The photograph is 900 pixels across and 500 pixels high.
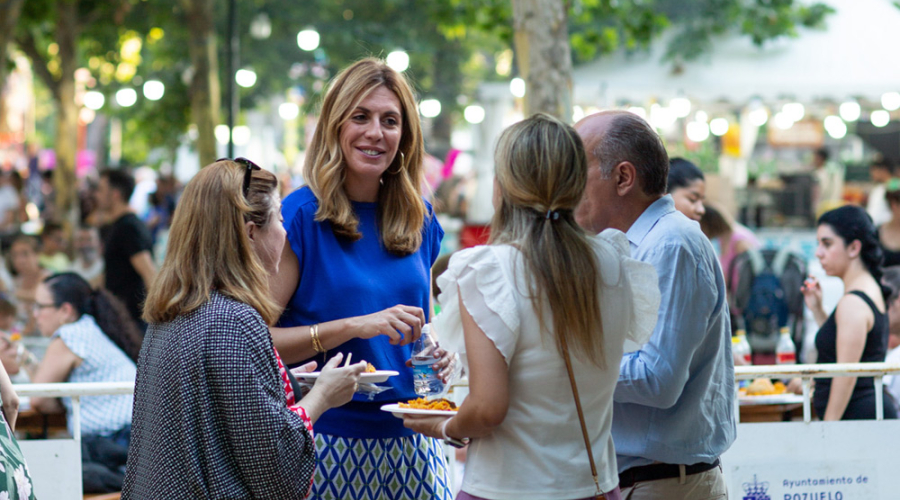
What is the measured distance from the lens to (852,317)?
4.96 m

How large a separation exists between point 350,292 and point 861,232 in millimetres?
3323

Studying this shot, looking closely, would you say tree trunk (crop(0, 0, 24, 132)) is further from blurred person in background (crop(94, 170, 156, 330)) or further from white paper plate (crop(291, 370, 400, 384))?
white paper plate (crop(291, 370, 400, 384))

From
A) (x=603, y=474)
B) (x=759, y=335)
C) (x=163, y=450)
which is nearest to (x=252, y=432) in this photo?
(x=163, y=450)

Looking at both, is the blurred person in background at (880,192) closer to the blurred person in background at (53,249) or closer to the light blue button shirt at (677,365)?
the blurred person in background at (53,249)

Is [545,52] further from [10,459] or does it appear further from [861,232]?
[10,459]

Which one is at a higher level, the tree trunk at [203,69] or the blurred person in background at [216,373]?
the tree trunk at [203,69]

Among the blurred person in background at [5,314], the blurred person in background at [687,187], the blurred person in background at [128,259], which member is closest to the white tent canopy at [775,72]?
the blurred person in background at [128,259]

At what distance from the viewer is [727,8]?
1873cm

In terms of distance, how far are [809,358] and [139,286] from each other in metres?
5.83

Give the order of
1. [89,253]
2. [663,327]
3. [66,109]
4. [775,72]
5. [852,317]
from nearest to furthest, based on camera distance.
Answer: [663,327] < [852,317] < [89,253] < [775,72] < [66,109]

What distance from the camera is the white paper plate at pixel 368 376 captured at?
2.81 m

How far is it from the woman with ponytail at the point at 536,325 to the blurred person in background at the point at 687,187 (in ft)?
10.3

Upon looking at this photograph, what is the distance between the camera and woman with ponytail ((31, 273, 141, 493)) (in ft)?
18.2

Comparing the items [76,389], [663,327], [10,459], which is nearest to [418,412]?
[663,327]
